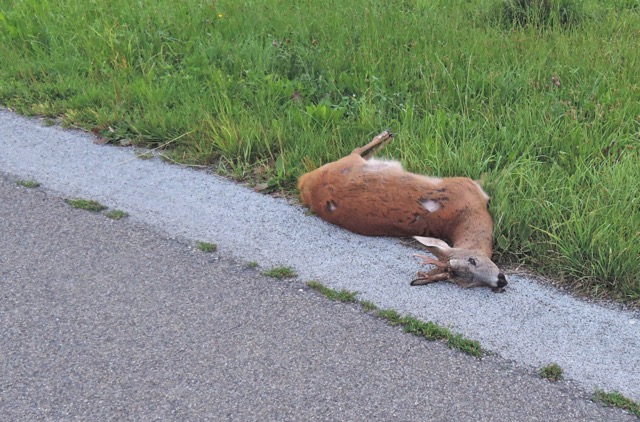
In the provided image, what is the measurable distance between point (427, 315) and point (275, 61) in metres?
3.47

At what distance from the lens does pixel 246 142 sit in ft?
18.6

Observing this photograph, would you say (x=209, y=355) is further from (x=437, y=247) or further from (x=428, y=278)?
(x=437, y=247)

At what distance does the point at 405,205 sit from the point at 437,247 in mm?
437

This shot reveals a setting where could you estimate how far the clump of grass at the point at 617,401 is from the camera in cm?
326

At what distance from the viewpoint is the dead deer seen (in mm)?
4410

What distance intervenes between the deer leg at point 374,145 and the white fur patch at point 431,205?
2.57ft

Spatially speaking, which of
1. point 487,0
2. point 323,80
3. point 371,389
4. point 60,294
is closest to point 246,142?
point 323,80

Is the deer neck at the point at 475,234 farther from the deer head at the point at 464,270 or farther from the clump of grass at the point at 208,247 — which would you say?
the clump of grass at the point at 208,247

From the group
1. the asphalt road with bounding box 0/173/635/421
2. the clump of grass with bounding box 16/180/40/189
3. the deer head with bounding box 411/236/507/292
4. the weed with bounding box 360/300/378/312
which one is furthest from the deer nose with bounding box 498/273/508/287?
the clump of grass with bounding box 16/180/40/189

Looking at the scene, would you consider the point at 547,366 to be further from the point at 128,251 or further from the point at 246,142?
the point at 246,142

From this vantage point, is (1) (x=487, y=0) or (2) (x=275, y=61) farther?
(1) (x=487, y=0)

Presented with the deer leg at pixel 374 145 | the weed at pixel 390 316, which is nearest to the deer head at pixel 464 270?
the weed at pixel 390 316

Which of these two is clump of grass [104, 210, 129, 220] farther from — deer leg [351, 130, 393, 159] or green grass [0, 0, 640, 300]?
deer leg [351, 130, 393, 159]

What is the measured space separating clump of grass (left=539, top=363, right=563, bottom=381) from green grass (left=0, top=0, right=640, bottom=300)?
764mm
